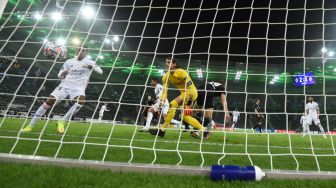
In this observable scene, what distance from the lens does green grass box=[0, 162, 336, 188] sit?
262 centimetres

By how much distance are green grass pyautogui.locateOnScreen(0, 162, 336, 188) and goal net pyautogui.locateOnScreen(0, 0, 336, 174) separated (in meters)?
0.63

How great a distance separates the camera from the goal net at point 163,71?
4.78 m

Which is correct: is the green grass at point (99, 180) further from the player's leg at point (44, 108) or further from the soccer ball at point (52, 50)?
the player's leg at point (44, 108)

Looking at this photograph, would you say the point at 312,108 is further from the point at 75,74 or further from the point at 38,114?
the point at 38,114

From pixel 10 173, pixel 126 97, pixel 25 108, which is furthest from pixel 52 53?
pixel 126 97

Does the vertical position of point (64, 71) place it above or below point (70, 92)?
above

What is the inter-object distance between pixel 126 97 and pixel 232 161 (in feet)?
73.4

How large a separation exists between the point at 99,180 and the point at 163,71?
8926 mm

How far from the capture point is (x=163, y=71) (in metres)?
11.5

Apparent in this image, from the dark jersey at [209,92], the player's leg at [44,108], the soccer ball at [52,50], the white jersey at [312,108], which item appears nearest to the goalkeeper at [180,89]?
the dark jersey at [209,92]

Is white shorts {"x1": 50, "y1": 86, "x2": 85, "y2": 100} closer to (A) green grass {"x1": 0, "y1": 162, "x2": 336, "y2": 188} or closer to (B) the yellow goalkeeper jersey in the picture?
(B) the yellow goalkeeper jersey

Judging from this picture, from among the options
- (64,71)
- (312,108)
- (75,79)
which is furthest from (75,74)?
(312,108)

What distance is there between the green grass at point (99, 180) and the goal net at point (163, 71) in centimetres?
63

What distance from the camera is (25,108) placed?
61.0ft
